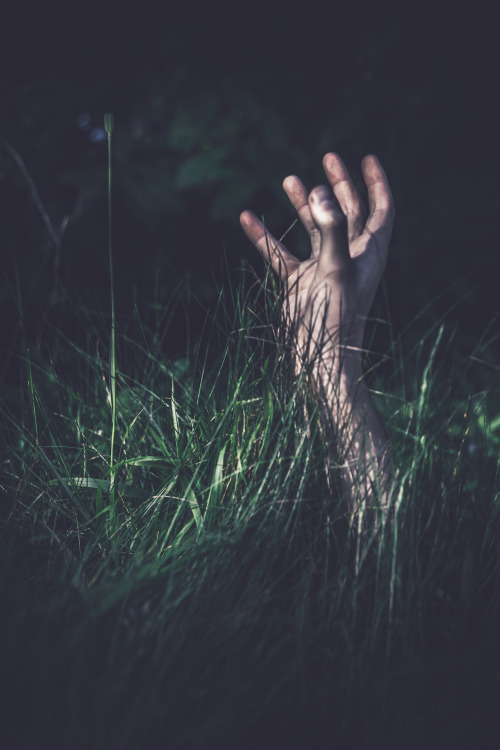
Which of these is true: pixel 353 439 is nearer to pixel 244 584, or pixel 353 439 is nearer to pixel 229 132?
pixel 244 584

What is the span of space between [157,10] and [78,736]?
2200 mm

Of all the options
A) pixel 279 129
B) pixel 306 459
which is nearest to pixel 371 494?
pixel 306 459

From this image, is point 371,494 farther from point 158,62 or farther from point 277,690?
point 158,62

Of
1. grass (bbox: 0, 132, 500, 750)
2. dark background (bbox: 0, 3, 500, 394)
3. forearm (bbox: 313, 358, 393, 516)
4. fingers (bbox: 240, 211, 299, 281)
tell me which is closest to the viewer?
grass (bbox: 0, 132, 500, 750)

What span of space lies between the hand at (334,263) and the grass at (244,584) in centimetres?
5

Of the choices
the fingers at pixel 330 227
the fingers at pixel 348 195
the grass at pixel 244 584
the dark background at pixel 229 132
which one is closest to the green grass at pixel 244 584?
the grass at pixel 244 584

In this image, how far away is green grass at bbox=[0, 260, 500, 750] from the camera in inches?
29.5

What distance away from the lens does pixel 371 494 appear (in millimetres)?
1069

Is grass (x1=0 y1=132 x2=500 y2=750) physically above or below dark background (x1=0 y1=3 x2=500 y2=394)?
below

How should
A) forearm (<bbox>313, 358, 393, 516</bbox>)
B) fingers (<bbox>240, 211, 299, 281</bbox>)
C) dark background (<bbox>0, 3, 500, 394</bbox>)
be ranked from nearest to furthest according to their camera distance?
forearm (<bbox>313, 358, 393, 516</bbox>)
fingers (<bbox>240, 211, 299, 281</bbox>)
dark background (<bbox>0, 3, 500, 394</bbox>)

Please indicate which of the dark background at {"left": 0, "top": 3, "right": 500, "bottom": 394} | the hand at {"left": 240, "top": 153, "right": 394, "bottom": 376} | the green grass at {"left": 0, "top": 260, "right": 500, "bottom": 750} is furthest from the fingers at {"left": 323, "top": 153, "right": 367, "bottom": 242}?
the dark background at {"left": 0, "top": 3, "right": 500, "bottom": 394}

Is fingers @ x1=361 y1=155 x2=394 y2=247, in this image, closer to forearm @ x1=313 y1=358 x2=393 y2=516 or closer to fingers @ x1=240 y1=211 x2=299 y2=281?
fingers @ x1=240 y1=211 x2=299 y2=281

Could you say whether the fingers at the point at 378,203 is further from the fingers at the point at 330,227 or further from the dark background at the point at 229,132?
the dark background at the point at 229,132

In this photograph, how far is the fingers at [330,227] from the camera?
1.05 meters
